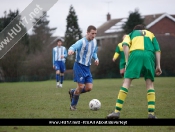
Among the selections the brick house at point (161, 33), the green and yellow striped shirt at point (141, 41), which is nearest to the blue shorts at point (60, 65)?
the green and yellow striped shirt at point (141, 41)

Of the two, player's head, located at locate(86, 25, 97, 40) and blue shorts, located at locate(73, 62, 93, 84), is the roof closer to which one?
blue shorts, located at locate(73, 62, 93, 84)

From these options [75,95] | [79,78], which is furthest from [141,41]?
[75,95]

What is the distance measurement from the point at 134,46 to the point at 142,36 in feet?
0.89

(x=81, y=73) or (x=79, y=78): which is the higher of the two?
(x=81, y=73)

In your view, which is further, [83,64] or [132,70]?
→ [83,64]

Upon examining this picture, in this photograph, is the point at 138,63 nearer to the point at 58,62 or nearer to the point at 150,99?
Answer: the point at 150,99

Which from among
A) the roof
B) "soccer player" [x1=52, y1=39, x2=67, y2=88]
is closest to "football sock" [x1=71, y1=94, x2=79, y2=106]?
"soccer player" [x1=52, y1=39, x2=67, y2=88]

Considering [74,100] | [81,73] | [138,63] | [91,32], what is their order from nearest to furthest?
[138,63] < [91,32] < [81,73] < [74,100]

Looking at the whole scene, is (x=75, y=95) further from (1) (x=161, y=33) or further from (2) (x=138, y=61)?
(1) (x=161, y=33)

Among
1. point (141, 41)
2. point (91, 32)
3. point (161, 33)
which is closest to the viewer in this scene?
point (141, 41)

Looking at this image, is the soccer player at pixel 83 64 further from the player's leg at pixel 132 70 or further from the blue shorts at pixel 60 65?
the blue shorts at pixel 60 65

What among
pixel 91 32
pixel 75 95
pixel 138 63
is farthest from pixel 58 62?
pixel 138 63

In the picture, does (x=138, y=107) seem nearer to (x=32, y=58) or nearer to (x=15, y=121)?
(x=15, y=121)

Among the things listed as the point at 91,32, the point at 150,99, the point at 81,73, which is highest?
the point at 91,32
